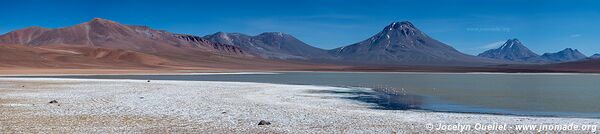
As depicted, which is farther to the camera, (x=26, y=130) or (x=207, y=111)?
(x=207, y=111)

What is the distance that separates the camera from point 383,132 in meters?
16.4

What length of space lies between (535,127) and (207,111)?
34.2 feet

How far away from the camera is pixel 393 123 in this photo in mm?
18594

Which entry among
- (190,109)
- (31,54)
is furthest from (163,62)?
(190,109)

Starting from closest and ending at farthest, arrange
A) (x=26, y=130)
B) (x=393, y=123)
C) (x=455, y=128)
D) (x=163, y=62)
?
(x=26, y=130), (x=455, y=128), (x=393, y=123), (x=163, y=62)

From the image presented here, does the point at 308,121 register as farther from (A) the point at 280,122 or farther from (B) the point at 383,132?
(B) the point at 383,132

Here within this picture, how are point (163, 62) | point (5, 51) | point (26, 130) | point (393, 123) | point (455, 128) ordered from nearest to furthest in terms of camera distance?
point (26, 130) < point (455, 128) < point (393, 123) < point (5, 51) < point (163, 62)

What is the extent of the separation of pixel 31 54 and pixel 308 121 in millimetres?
147883

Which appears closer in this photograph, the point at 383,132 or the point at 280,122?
the point at 383,132

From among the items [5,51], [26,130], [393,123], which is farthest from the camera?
[5,51]

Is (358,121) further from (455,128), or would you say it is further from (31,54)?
(31,54)

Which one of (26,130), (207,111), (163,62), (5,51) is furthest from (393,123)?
(163,62)

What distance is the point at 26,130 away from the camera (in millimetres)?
16062

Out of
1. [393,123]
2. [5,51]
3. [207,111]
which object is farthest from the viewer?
[5,51]
